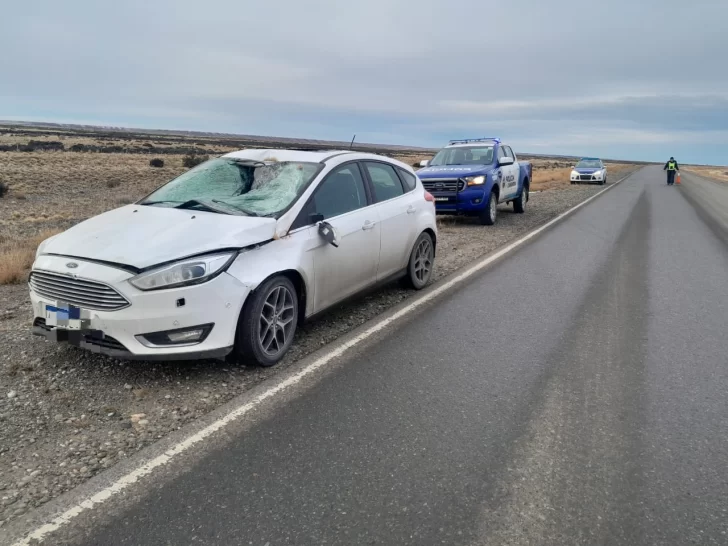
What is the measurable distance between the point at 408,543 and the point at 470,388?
1830 mm

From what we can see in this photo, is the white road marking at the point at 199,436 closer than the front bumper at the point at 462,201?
Yes

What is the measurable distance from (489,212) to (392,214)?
7.87 meters

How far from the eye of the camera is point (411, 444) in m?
3.44

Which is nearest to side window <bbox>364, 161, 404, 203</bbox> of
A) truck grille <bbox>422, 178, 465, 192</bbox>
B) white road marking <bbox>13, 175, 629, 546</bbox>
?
white road marking <bbox>13, 175, 629, 546</bbox>

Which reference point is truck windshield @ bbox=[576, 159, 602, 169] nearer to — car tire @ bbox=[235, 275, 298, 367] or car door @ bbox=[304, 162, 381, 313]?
car door @ bbox=[304, 162, 381, 313]

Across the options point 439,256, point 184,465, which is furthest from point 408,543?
point 439,256

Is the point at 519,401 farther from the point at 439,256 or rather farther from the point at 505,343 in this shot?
the point at 439,256

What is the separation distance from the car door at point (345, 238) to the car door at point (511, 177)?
372 inches

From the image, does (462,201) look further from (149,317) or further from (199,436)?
(199,436)

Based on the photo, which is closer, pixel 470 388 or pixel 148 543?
pixel 148 543

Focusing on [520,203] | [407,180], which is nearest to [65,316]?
[407,180]

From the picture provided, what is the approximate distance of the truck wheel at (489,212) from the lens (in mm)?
13555

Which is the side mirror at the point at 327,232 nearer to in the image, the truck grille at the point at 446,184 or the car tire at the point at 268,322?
the car tire at the point at 268,322

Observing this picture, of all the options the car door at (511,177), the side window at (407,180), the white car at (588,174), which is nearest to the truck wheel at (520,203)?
the car door at (511,177)
